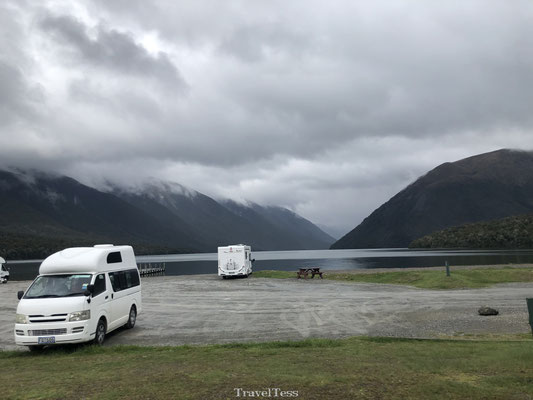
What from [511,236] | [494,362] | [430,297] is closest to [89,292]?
[494,362]

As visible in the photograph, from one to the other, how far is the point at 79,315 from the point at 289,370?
299 inches

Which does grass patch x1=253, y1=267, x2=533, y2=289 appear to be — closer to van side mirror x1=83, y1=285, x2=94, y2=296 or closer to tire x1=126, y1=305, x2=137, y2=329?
tire x1=126, y1=305, x2=137, y2=329

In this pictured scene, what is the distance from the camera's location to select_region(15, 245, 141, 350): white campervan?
44.0 feet

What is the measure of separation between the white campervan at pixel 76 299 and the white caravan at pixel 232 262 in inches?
1310

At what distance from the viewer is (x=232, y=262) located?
169 feet

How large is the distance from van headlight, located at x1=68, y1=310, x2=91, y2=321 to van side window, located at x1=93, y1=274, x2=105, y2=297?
848 mm

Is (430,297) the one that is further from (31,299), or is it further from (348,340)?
(31,299)

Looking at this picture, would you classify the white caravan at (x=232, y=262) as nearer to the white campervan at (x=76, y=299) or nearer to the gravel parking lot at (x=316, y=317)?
the gravel parking lot at (x=316, y=317)

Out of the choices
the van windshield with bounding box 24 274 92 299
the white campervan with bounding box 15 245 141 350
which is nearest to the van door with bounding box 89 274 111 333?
the white campervan with bounding box 15 245 141 350

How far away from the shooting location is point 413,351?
1159cm

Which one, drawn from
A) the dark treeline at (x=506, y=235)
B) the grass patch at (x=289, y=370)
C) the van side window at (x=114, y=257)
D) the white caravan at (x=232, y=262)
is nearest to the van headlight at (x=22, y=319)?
the grass patch at (x=289, y=370)

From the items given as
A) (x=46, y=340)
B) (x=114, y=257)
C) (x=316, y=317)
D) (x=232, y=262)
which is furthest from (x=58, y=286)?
(x=232, y=262)

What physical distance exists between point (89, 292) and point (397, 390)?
34.3ft

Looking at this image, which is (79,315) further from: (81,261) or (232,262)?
(232,262)
